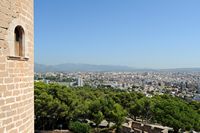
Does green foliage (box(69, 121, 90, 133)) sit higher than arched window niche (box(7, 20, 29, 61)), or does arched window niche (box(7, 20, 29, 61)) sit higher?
arched window niche (box(7, 20, 29, 61))

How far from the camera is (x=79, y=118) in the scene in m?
28.5

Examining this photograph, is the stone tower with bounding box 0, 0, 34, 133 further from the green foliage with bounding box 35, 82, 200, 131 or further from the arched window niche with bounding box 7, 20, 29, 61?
the green foliage with bounding box 35, 82, 200, 131

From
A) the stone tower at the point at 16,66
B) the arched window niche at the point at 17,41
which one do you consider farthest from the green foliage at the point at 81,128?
the arched window niche at the point at 17,41

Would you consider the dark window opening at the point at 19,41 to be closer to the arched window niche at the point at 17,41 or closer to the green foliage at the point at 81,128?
the arched window niche at the point at 17,41

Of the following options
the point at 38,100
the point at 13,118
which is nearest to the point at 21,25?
the point at 13,118

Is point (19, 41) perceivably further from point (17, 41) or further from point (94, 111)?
point (94, 111)

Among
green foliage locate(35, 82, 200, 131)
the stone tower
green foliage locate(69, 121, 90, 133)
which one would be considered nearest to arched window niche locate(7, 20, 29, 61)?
the stone tower

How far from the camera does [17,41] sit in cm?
558

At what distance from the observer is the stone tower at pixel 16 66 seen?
502cm

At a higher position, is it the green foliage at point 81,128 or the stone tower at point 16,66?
the stone tower at point 16,66

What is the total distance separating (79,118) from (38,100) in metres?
4.53

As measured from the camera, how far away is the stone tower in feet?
16.5

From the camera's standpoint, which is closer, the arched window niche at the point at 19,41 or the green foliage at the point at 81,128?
the arched window niche at the point at 19,41

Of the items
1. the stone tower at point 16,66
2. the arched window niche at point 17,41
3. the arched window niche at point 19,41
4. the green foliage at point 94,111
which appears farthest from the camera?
the green foliage at point 94,111
